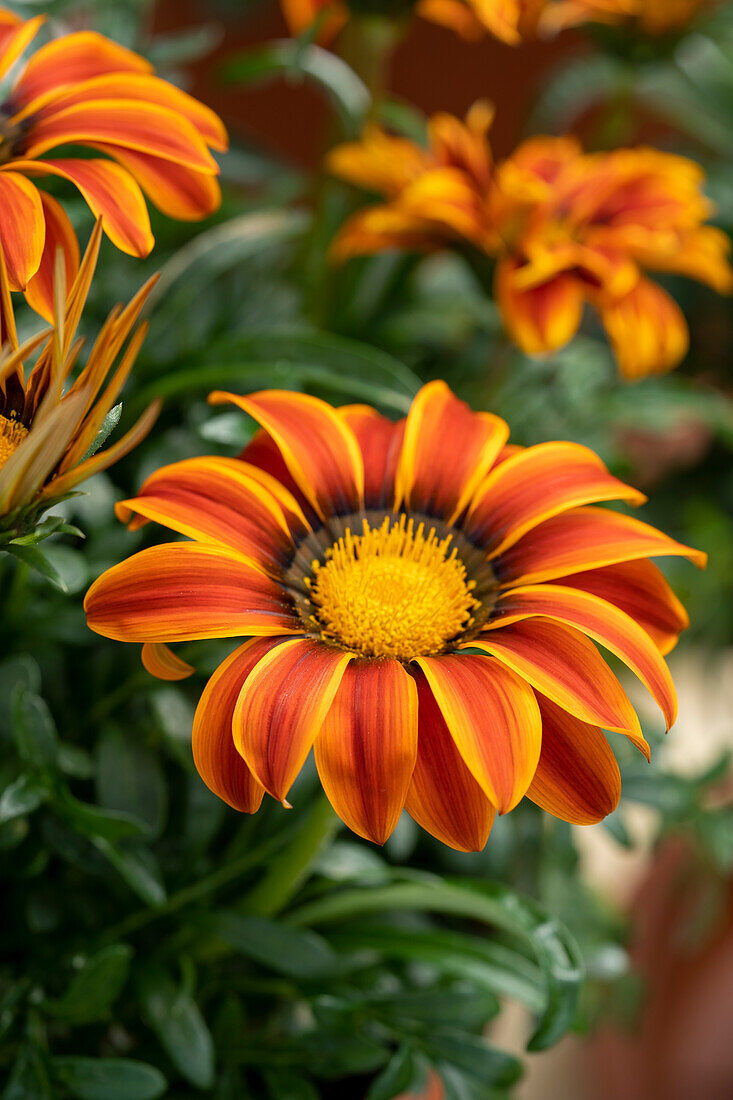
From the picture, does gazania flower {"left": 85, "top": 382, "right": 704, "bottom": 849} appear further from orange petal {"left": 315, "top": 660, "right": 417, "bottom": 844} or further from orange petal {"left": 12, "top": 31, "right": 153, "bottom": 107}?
orange petal {"left": 12, "top": 31, "right": 153, "bottom": 107}

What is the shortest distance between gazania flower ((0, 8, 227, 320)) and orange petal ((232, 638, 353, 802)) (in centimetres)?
10

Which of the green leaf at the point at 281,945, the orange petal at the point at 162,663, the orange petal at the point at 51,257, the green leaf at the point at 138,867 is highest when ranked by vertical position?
the orange petal at the point at 51,257

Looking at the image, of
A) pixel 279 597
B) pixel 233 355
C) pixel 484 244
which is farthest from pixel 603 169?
pixel 279 597

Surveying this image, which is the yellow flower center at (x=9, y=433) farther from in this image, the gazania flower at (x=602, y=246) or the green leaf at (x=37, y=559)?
the gazania flower at (x=602, y=246)

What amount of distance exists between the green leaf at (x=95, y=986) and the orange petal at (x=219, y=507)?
0.14 meters

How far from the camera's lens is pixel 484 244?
44cm

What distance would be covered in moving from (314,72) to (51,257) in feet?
0.81

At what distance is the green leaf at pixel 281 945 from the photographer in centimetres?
34

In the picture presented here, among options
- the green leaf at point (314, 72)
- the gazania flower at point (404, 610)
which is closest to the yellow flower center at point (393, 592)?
the gazania flower at point (404, 610)

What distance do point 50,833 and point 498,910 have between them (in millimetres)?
155

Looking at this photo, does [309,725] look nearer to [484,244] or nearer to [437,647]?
[437,647]

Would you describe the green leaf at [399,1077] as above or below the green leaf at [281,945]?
below

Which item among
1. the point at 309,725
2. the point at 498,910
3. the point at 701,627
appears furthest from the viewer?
the point at 701,627

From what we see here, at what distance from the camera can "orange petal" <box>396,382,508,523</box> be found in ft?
1.00
